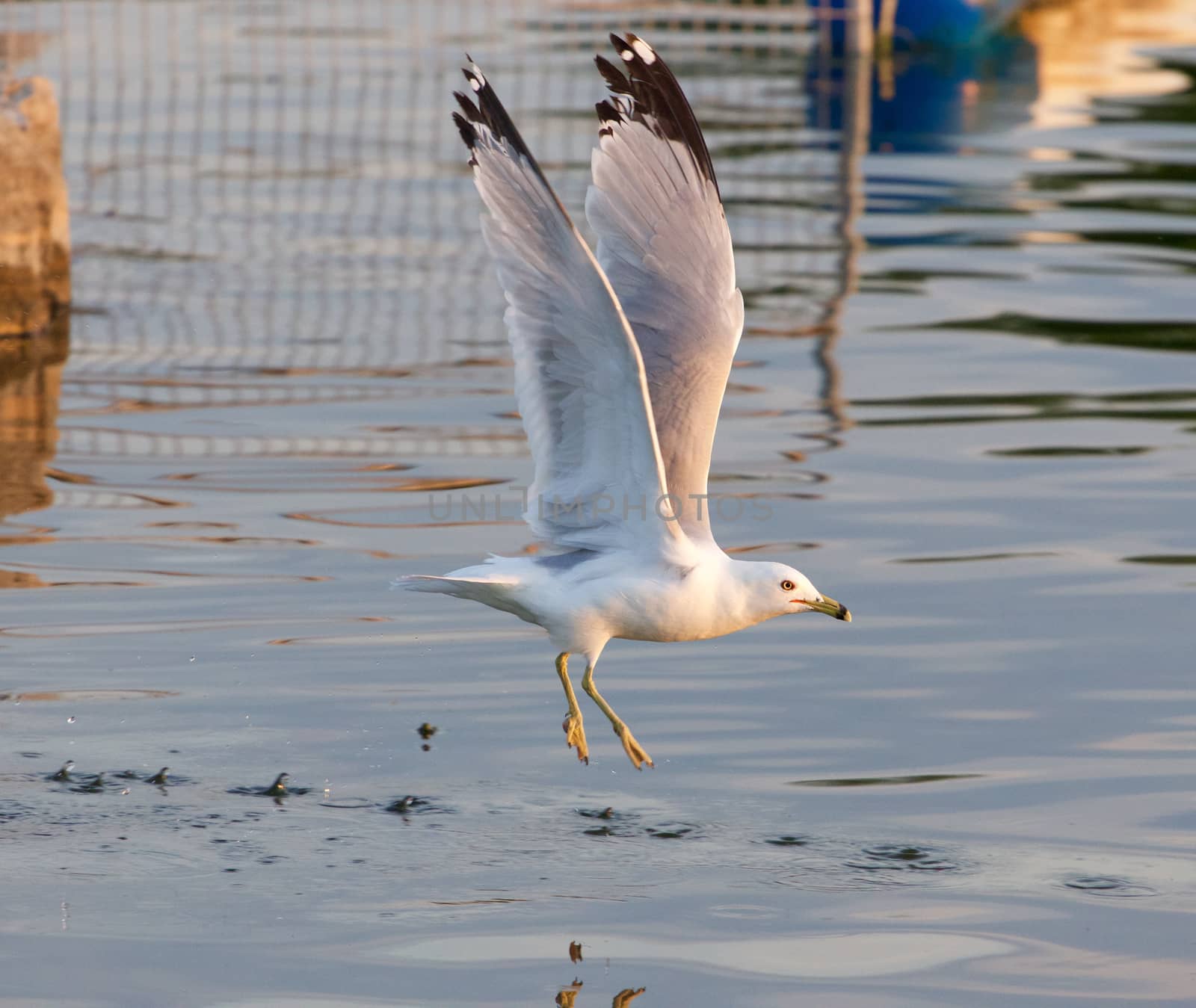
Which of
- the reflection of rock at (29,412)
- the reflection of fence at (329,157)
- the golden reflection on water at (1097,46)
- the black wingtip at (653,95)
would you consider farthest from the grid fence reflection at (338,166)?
the black wingtip at (653,95)

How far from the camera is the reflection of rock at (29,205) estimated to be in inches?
523

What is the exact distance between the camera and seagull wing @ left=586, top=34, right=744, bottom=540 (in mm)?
7805

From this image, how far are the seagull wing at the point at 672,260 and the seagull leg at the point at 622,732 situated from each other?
0.65 meters

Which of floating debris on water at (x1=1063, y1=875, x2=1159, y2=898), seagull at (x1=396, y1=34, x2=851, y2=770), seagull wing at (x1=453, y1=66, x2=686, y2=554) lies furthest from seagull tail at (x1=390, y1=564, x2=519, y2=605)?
floating debris on water at (x1=1063, y1=875, x2=1159, y2=898)

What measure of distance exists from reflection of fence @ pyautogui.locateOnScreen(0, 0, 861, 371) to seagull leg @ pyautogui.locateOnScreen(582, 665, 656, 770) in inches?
244

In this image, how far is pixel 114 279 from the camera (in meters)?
15.3

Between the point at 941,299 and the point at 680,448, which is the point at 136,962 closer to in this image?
the point at 680,448

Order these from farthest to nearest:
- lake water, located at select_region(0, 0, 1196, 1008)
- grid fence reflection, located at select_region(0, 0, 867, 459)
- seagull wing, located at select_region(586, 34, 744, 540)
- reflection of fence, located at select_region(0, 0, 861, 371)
Answer: reflection of fence, located at select_region(0, 0, 861, 371) < grid fence reflection, located at select_region(0, 0, 867, 459) < seagull wing, located at select_region(586, 34, 744, 540) < lake water, located at select_region(0, 0, 1196, 1008)

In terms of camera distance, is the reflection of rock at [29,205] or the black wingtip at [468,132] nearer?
the black wingtip at [468,132]

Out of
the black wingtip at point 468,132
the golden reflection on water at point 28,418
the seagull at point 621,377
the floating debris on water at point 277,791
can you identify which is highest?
the black wingtip at point 468,132

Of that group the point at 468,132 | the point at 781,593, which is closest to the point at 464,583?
the point at 781,593

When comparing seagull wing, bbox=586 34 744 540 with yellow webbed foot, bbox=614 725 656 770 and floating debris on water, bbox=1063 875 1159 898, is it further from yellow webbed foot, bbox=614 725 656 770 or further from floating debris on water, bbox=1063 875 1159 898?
floating debris on water, bbox=1063 875 1159 898

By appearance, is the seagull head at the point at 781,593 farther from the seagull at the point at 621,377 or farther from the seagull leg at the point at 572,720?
the seagull leg at the point at 572,720

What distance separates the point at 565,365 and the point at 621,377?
29 centimetres
